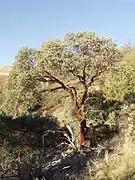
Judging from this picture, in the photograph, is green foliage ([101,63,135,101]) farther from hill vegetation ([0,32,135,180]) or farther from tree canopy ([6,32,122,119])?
tree canopy ([6,32,122,119])

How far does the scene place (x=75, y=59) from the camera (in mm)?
17734

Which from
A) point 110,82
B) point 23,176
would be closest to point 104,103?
point 110,82

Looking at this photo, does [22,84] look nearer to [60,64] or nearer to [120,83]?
[60,64]

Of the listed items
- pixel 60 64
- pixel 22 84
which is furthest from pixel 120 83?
pixel 22 84

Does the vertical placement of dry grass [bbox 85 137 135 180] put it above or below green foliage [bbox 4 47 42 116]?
below

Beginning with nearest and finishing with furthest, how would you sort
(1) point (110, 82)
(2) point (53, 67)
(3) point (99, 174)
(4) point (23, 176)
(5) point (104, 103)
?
(3) point (99, 174), (4) point (23, 176), (2) point (53, 67), (1) point (110, 82), (5) point (104, 103)

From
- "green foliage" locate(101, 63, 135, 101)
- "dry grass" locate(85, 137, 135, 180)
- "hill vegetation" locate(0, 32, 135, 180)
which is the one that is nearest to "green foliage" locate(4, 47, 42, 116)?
"hill vegetation" locate(0, 32, 135, 180)

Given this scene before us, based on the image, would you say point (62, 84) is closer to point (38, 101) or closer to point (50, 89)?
point (50, 89)

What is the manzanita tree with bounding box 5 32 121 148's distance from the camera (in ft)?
57.7

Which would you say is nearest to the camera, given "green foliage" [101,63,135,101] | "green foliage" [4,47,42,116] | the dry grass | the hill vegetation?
the dry grass

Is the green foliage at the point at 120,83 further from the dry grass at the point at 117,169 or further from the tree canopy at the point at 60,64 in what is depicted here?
the dry grass at the point at 117,169

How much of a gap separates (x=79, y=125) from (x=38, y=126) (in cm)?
340

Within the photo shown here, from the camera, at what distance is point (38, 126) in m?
21.2

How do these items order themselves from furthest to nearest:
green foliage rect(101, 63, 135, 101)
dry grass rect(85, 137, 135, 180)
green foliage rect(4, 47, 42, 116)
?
green foliage rect(101, 63, 135, 101)
green foliage rect(4, 47, 42, 116)
dry grass rect(85, 137, 135, 180)
